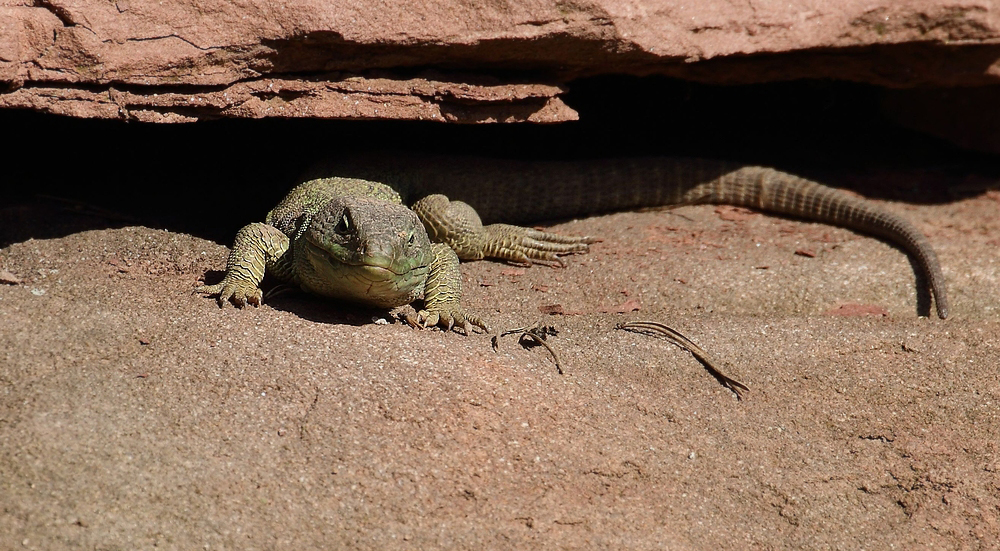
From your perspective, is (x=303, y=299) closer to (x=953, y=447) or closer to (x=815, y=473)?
(x=815, y=473)

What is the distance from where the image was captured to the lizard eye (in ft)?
13.8

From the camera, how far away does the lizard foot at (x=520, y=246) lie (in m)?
5.55

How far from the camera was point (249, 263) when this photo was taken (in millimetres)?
4480

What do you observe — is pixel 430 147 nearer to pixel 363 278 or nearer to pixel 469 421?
pixel 363 278

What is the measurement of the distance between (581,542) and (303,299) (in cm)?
216

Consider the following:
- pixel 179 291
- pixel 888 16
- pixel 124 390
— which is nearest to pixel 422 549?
pixel 124 390

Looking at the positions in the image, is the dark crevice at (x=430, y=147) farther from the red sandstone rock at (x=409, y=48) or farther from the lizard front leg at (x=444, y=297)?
the lizard front leg at (x=444, y=297)

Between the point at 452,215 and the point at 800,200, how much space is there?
2774 mm

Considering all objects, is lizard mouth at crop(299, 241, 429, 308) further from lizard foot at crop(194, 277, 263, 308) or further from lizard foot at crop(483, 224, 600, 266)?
lizard foot at crop(483, 224, 600, 266)

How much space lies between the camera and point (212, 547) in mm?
2922

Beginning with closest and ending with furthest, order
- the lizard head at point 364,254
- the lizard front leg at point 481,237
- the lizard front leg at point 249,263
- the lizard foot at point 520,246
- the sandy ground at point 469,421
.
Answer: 1. the sandy ground at point 469,421
2. the lizard head at point 364,254
3. the lizard front leg at point 249,263
4. the lizard front leg at point 481,237
5. the lizard foot at point 520,246

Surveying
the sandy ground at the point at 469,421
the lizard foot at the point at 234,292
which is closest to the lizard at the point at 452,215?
the lizard foot at the point at 234,292

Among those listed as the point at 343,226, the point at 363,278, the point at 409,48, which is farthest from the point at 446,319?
the point at 409,48

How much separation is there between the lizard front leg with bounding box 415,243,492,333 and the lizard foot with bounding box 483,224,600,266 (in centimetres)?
64
